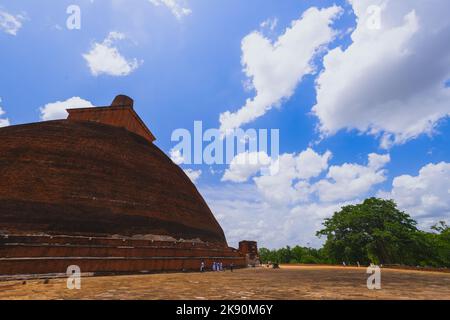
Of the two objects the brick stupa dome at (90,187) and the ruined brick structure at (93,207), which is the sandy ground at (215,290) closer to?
the ruined brick structure at (93,207)

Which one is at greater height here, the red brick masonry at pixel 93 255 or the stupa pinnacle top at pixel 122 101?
the stupa pinnacle top at pixel 122 101

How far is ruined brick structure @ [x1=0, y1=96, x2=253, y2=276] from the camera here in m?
11.9

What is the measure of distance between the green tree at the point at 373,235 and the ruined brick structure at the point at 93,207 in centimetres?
1246

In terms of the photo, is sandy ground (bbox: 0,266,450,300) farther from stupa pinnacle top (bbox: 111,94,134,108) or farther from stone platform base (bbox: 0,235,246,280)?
stupa pinnacle top (bbox: 111,94,134,108)

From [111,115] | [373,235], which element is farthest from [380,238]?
[111,115]

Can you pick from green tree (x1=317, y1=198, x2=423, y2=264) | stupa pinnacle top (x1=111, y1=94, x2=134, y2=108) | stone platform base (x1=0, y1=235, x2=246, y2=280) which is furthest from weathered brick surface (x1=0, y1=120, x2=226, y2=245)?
green tree (x1=317, y1=198, x2=423, y2=264)

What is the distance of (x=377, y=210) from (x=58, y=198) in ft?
93.2

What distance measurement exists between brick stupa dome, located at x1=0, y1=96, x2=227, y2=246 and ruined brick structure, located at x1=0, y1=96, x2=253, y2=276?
0.05 metres

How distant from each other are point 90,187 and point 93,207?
149 cm

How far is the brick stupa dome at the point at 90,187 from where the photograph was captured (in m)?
13.5

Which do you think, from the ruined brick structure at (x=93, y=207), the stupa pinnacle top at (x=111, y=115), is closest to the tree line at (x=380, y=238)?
the ruined brick structure at (x=93, y=207)
